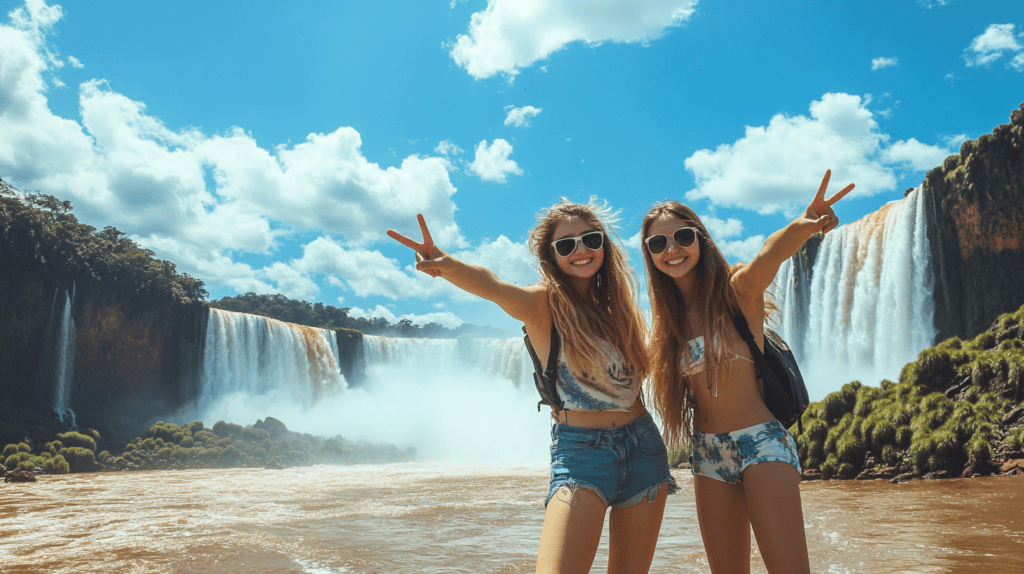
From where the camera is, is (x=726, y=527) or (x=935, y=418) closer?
(x=726, y=527)

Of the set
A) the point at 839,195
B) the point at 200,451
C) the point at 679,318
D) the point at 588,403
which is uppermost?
the point at 839,195

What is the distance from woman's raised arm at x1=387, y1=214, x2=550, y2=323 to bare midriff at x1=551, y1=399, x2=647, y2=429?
378 millimetres

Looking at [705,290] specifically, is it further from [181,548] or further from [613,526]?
[181,548]

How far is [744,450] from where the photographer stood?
2.26m

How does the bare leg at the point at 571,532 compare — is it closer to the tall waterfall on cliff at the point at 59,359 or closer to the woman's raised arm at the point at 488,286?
the woman's raised arm at the point at 488,286

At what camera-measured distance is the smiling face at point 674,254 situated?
2504mm

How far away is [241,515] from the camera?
26.9 ft

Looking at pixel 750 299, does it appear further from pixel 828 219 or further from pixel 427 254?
pixel 427 254

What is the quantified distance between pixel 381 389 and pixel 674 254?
35003 millimetres

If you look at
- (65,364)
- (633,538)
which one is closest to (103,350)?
(65,364)

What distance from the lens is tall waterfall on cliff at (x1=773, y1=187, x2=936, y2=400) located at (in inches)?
805

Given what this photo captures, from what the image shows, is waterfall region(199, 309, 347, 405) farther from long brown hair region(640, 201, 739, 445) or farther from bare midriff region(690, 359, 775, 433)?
bare midriff region(690, 359, 775, 433)

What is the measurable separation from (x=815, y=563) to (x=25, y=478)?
770 inches

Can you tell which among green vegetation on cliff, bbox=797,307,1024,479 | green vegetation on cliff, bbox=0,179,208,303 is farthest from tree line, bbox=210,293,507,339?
green vegetation on cliff, bbox=797,307,1024,479
